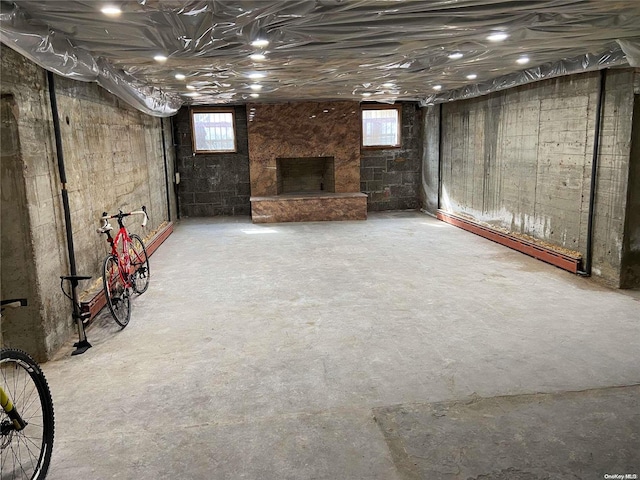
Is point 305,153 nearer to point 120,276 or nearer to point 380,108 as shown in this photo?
point 380,108

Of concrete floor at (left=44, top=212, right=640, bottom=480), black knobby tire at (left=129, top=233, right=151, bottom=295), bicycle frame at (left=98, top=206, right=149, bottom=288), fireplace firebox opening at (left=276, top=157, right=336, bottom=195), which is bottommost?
concrete floor at (left=44, top=212, right=640, bottom=480)

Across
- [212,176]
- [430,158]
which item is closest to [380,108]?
[430,158]

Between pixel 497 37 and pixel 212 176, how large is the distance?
7.32 meters

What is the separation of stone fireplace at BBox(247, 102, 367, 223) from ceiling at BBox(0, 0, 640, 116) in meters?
3.10

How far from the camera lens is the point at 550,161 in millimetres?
5969

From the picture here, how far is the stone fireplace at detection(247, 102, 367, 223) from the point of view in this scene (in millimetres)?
9438

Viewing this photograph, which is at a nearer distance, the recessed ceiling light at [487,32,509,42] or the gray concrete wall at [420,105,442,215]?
the recessed ceiling light at [487,32,509,42]

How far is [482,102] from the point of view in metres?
7.64

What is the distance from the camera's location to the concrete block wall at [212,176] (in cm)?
1001

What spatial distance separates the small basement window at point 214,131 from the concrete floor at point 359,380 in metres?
5.19

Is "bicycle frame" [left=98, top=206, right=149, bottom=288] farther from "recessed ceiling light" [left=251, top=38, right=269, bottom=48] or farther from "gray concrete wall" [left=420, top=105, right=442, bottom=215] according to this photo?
"gray concrete wall" [left=420, top=105, right=442, bottom=215]

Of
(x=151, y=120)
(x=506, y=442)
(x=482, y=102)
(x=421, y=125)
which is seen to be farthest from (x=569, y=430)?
(x=421, y=125)

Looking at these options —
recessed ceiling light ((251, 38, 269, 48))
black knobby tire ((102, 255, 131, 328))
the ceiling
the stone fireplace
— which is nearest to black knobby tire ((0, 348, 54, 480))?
black knobby tire ((102, 255, 131, 328))

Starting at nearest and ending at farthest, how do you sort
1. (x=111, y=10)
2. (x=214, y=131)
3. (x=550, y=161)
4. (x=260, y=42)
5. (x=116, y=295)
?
1. (x=111, y=10)
2. (x=260, y=42)
3. (x=116, y=295)
4. (x=550, y=161)
5. (x=214, y=131)
